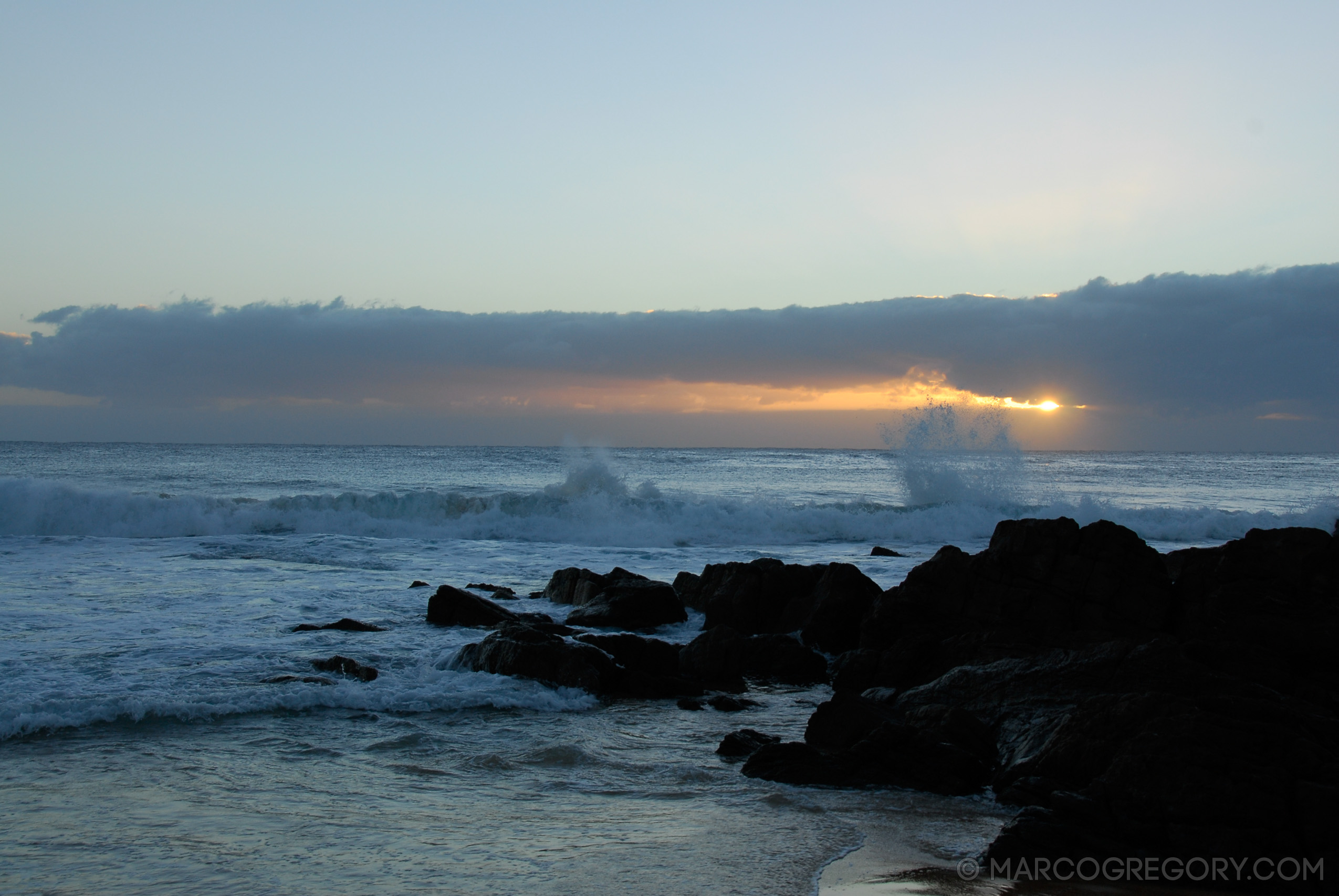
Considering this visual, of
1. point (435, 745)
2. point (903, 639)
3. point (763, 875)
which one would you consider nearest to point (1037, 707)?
point (903, 639)

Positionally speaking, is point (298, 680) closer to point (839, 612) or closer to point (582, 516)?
point (839, 612)

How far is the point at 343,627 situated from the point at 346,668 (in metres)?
2.38

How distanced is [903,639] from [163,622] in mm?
9143

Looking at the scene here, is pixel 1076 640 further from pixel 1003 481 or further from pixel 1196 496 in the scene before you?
pixel 1196 496

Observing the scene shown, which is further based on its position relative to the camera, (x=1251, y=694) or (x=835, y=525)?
(x=835, y=525)

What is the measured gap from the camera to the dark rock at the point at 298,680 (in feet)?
27.9

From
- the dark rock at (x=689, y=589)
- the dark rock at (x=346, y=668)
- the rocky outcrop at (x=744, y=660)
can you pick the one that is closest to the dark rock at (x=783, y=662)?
the rocky outcrop at (x=744, y=660)

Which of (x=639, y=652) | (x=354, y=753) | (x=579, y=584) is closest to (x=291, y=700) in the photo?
(x=354, y=753)

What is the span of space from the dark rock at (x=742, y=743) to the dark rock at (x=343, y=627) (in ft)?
18.9

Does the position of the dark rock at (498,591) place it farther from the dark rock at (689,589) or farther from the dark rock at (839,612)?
the dark rock at (839,612)

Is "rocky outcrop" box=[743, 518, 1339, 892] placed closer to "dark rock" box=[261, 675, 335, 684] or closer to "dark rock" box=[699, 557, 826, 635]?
"dark rock" box=[699, 557, 826, 635]

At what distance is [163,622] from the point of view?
1128 centimetres

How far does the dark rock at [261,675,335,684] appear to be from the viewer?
8508 mm

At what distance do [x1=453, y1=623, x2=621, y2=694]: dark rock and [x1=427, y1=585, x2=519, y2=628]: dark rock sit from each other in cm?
235
